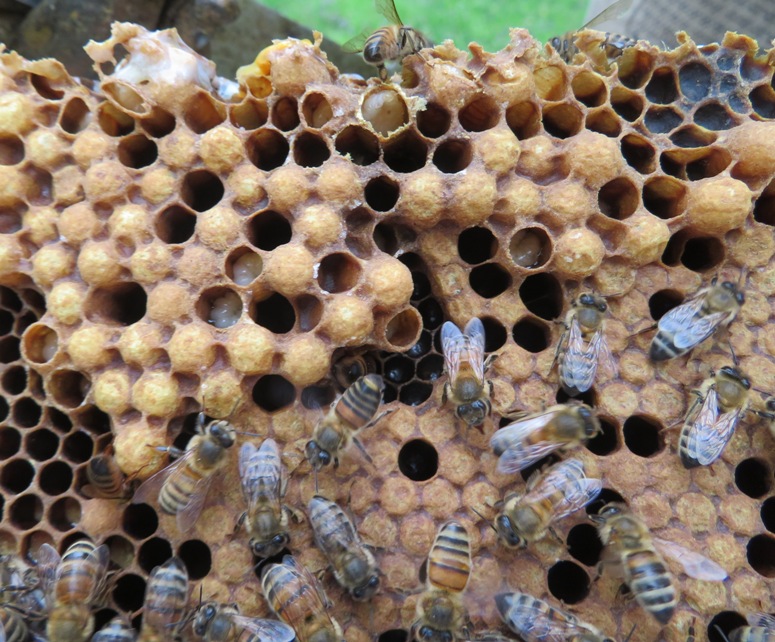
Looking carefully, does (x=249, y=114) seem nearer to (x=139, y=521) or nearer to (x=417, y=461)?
(x=417, y=461)

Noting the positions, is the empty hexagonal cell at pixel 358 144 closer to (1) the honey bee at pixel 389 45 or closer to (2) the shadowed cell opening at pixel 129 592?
(1) the honey bee at pixel 389 45

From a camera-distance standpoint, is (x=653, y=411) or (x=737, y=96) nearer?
(x=653, y=411)

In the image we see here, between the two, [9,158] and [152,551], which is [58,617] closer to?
[152,551]

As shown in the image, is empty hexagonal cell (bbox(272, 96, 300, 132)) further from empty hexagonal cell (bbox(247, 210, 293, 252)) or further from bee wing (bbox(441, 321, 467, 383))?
bee wing (bbox(441, 321, 467, 383))

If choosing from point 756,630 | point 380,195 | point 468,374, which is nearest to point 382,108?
point 380,195


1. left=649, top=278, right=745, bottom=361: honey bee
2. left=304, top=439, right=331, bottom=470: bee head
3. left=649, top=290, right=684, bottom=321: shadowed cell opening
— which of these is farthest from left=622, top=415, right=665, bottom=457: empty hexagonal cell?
left=304, top=439, right=331, bottom=470: bee head

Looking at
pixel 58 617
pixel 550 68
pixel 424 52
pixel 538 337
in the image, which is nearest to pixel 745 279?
pixel 538 337

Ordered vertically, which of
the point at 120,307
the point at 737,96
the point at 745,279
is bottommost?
the point at 120,307
